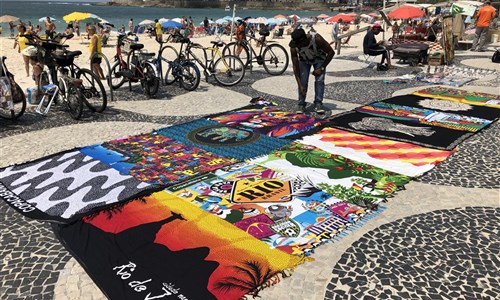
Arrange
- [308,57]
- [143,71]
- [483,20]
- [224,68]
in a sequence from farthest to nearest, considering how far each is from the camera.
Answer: [483,20] → [224,68] → [143,71] → [308,57]

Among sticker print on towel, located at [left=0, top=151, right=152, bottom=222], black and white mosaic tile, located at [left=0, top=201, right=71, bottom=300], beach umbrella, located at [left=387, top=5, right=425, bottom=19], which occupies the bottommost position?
black and white mosaic tile, located at [left=0, top=201, right=71, bottom=300]

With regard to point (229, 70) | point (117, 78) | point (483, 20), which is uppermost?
point (483, 20)

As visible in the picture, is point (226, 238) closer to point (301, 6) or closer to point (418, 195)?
point (418, 195)

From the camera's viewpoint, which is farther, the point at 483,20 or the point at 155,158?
the point at 483,20

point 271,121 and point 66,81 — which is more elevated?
point 66,81

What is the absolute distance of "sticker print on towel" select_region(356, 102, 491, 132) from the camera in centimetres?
706

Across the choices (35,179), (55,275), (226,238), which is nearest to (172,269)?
(226,238)

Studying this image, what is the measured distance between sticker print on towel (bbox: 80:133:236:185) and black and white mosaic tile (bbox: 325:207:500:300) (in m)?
2.37

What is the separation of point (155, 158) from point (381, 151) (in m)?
3.26

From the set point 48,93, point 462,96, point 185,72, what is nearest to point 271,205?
point 48,93

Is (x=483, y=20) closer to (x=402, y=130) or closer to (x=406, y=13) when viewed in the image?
(x=406, y=13)

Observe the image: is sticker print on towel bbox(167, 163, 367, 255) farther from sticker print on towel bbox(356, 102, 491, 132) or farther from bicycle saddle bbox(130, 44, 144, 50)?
bicycle saddle bbox(130, 44, 144, 50)

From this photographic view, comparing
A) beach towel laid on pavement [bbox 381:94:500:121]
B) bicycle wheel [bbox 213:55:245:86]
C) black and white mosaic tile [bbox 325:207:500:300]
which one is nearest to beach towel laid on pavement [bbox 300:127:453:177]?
black and white mosaic tile [bbox 325:207:500:300]

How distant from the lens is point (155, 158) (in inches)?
219
